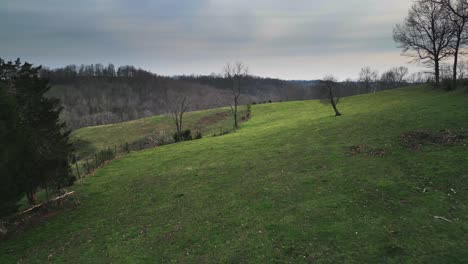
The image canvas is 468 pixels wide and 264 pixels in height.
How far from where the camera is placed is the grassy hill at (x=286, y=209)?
9601 mm

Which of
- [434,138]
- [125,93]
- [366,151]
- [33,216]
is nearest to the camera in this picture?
[33,216]

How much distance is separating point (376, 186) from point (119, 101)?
152105 millimetres

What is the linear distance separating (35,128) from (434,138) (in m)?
24.3

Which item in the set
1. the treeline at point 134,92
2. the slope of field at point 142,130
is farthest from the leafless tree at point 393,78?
the slope of field at point 142,130

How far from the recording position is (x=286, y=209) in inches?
499

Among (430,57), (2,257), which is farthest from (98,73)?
(2,257)

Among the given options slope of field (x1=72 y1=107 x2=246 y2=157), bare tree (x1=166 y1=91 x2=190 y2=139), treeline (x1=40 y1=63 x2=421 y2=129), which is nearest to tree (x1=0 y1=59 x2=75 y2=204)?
bare tree (x1=166 y1=91 x2=190 y2=139)

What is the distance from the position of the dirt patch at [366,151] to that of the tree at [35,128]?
18.0 meters

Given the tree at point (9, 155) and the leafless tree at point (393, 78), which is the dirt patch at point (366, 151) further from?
the leafless tree at point (393, 78)

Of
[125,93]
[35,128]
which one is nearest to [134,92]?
[125,93]

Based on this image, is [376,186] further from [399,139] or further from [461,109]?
[461,109]

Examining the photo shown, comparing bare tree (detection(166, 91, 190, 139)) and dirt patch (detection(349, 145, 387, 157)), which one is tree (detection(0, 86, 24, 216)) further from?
bare tree (detection(166, 91, 190, 139))

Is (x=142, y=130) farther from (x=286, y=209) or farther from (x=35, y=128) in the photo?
(x=286, y=209)

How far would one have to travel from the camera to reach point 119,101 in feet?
492
